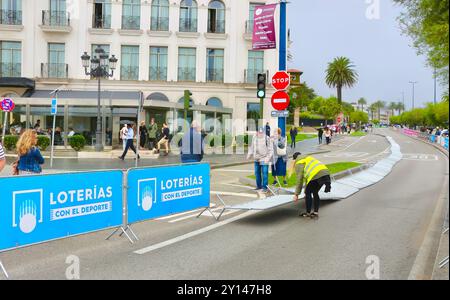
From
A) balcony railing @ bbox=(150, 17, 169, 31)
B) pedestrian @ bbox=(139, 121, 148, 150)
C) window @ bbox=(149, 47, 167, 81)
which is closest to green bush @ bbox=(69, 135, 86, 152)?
pedestrian @ bbox=(139, 121, 148, 150)

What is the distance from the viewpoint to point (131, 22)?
123ft

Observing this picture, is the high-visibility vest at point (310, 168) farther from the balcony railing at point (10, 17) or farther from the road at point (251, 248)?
the balcony railing at point (10, 17)

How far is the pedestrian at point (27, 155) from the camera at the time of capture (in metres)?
8.95

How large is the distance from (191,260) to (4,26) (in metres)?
35.7

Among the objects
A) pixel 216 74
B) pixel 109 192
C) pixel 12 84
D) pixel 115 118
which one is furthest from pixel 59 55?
pixel 109 192

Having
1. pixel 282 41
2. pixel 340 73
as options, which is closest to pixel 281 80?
pixel 282 41

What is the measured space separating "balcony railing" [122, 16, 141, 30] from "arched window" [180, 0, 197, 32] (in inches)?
140

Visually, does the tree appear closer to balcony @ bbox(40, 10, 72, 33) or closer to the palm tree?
balcony @ bbox(40, 10, 72, 33)

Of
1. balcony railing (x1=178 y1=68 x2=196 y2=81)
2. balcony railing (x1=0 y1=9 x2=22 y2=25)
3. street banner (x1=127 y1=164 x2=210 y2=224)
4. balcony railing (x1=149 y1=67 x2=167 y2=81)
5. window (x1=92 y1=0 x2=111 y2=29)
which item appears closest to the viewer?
street banner (x1=127 y1=164 x2=210 y2=224)

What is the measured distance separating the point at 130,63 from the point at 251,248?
32879 mm

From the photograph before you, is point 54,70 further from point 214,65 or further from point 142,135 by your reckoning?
point 142,135

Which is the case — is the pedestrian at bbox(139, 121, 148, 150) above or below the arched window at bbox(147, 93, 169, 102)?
below

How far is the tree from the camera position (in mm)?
8742
